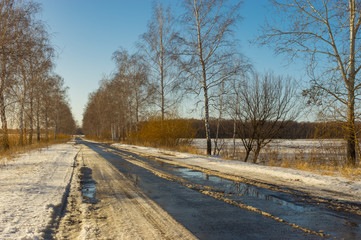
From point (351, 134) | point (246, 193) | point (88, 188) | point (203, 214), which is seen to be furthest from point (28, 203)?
point (351, 134)

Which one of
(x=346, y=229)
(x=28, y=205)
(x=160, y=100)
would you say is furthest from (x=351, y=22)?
(x=160, y=100)

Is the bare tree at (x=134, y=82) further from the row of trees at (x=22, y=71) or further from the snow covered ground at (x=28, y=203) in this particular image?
the snow covered ground at (x=28, y=203)

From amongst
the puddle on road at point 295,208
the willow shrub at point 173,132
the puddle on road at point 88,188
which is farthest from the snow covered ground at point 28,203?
the willow shrub at point 173,132

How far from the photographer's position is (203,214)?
4230 millimetres

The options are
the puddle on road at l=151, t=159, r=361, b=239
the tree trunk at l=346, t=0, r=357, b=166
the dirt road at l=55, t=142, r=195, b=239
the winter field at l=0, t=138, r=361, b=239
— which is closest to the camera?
the dirt road at l=55, t=142, r=195, b=239

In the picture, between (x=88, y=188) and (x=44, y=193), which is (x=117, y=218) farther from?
(x=88, y=188)

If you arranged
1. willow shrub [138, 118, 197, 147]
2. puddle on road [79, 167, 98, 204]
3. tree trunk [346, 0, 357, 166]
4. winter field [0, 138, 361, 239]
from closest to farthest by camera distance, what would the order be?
winter field [0, 138, 361, 239], puddle on road [79, 167, 98, 204], tree trunk [346, 0, 357, 166], willow shrub [138, 118, 197, 147]

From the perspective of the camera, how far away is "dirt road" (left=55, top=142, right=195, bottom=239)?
335 cm

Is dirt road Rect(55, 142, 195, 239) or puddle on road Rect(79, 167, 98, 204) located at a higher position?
dirt road Rect(55, 142, 195, 239)

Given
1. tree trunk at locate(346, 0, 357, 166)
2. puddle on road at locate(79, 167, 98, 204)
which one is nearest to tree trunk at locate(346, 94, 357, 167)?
tree trunk at locate(346, 0, 357, 166)

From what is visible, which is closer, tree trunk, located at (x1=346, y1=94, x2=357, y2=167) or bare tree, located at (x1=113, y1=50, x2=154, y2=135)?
tree trunk, located at (x1=346, y1=94, x2=357, y2=167)

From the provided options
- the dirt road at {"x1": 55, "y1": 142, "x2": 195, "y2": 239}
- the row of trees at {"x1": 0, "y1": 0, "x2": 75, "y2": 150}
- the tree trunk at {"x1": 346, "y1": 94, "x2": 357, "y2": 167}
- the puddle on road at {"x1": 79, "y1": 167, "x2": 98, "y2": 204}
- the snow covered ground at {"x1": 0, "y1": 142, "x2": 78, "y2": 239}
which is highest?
the row of trees at {"x1": 0, "y1": 0, "x2": 75, "y2": 150}

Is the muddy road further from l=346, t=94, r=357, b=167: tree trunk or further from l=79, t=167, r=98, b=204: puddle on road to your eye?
l=346, t=94, r=357, b=167: tree trunk

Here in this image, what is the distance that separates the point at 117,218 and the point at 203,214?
142cm
